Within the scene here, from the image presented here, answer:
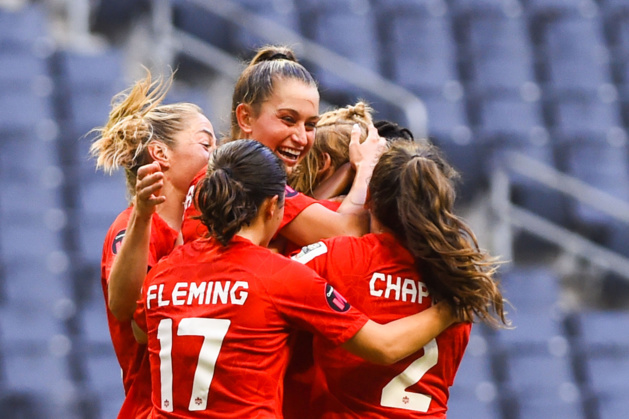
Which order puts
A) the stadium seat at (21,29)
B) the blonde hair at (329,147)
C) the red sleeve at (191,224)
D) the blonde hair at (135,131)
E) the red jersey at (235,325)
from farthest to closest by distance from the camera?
the stadium seat at (21,29) < the blonde hair at (329,147) < the blonde hair at (135,131) < the red sleeve at (191,224) < the red jersey at (235,325)

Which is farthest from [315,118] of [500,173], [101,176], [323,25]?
[323,25]

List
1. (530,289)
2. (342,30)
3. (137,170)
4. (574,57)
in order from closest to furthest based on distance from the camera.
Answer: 1. (137,170)
2. (530,289)
3. (342,30)
4. (574,57)

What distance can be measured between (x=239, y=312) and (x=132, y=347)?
0.52 meters

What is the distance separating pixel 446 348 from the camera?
220cm

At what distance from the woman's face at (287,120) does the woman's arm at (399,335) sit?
0.51 m

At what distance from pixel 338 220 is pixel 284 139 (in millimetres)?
244

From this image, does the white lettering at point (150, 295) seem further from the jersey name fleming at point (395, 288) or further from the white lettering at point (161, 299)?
the jersey name fleming at point (395, 288)

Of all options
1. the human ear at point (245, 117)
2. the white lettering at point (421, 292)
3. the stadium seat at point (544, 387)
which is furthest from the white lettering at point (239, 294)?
the stadium seat at point (544, 387)

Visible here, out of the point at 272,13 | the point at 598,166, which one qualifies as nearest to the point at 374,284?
the point at 272,13

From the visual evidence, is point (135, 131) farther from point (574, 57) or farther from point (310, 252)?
point (574, 57)

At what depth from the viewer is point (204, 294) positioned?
199cm

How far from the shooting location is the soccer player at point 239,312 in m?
1.96

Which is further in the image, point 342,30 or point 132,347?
point 342,30

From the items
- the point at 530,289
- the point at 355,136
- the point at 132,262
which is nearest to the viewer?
the point at 132,262
